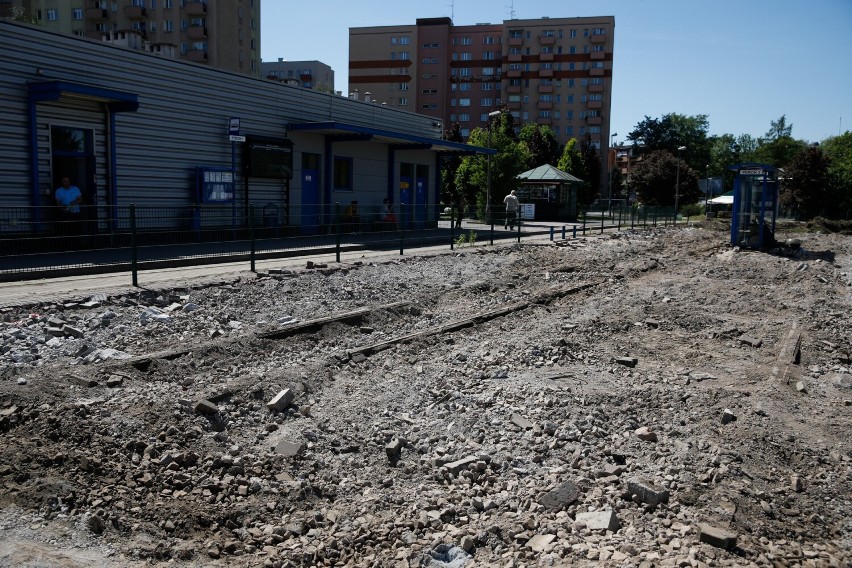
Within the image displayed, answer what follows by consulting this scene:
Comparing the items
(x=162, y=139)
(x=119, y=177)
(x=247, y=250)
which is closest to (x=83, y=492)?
(x=247, y=250)

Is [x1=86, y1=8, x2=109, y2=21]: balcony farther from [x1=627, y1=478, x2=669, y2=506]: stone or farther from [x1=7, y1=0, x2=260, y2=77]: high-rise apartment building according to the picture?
[x1=627, y1=478, x2=669, y2=506]: stone

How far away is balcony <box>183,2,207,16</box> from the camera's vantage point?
239 feet

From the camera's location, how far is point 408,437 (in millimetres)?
6434

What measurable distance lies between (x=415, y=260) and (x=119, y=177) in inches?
307

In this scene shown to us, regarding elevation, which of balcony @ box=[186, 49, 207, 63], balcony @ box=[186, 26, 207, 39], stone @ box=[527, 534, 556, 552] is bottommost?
stone @ box=[527, 534, 556, 552]

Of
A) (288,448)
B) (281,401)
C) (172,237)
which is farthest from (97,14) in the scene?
(288,448)

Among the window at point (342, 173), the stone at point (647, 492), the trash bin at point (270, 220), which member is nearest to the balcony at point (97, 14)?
the window at point (342, 173)

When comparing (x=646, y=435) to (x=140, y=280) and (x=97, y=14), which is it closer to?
(x=140, y=280)

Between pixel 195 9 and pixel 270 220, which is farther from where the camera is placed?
pixel 195 9

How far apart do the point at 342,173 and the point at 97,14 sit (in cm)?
6091

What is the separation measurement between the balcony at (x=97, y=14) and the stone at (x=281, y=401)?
258ft

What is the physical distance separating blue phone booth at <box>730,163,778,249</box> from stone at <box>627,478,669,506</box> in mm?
22055

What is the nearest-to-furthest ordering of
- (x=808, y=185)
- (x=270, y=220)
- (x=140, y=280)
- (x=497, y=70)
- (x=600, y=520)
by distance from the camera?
(x=600, y=520) → (x=140, y=280) → (x=270, y=220) → (x=808, y=185) → (x=497, y=70)

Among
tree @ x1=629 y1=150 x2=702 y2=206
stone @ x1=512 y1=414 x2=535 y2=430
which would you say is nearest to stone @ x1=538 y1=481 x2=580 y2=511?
stone @ x1=512 y1=414 x2=535 y2=430
